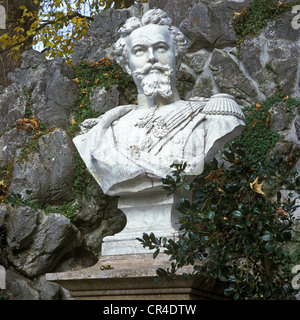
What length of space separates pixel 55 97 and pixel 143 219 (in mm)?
1860

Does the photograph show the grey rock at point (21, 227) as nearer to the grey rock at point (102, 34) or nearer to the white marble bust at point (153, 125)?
the white marble bust at point (153, 125)

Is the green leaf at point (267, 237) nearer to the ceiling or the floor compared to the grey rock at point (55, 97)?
nearer to the floor

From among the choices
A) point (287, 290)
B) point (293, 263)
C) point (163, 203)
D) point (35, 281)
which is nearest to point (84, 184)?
point (35, 281)

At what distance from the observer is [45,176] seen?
460 centimetres

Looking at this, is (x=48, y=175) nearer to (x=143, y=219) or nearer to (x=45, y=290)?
(x=45, y=290)

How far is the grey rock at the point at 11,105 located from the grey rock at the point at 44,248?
46.6 inches

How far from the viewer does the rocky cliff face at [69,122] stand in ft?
14.3

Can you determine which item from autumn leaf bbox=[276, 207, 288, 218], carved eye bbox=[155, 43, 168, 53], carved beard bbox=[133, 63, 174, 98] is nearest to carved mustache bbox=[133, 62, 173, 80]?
carved beard bbox=[133, 63, 174, 98]

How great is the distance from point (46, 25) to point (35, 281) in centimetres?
392

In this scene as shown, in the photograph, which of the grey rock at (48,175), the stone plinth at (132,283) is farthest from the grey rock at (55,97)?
the stone plinth at (132,283)

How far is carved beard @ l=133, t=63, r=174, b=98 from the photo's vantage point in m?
3.86

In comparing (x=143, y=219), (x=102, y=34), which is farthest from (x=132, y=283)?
(x=102, y=34)

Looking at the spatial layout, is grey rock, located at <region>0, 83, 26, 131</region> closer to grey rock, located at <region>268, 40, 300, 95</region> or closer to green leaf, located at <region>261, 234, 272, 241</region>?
grey rock, located at <region>268, 40, 300, 95</region>

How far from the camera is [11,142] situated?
16.1 feet
